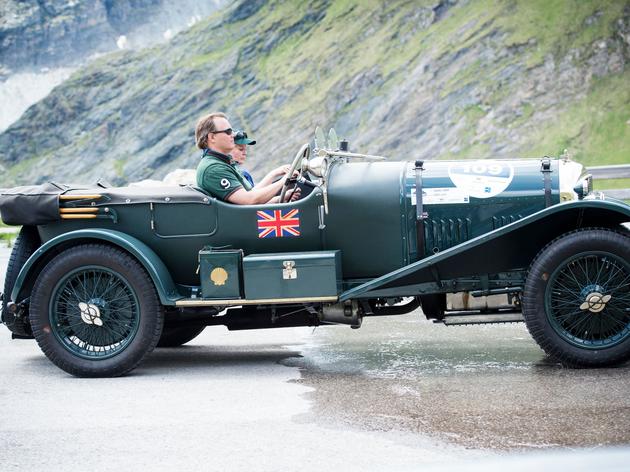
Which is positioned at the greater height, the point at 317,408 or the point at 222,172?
the point at 222,172

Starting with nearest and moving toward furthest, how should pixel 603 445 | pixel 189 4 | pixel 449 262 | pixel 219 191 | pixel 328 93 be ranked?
pixel 603 445
pixel 449 262
pixel 219 191
pixel 328 93
pixel 189 4

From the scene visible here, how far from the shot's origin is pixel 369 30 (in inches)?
2781

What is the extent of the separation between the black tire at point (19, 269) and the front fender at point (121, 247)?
0.15m

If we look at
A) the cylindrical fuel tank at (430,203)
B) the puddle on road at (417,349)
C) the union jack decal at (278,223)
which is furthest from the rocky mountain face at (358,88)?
the union jack decal at (278,223)

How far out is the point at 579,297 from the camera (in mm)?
5746

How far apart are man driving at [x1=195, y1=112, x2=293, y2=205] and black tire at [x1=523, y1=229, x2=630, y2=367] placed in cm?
183

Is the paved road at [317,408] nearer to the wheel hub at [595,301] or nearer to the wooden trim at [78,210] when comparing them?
the wheel hub at [595,301]

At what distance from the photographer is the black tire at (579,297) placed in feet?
18.7

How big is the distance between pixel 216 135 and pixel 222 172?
0.33 m

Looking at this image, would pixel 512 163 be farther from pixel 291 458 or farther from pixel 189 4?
pixel 189 4

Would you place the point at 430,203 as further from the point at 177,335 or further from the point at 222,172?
the point at 177,335

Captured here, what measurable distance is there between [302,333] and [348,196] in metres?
2.15

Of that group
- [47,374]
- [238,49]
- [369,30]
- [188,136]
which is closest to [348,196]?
[47,374]

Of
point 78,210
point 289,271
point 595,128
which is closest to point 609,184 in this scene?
point 595,128
